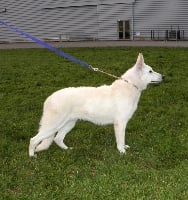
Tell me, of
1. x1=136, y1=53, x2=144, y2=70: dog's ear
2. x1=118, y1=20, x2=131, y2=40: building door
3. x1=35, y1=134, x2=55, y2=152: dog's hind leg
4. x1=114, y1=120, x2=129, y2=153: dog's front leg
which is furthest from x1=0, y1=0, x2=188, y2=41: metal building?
x1=35, y1=134, x2=55, y2=152: dog's hind leg

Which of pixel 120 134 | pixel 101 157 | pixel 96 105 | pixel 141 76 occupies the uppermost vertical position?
pixel 141 76

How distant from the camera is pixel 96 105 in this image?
695 centimetres

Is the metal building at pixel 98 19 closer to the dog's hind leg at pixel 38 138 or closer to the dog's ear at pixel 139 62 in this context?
the dog's ear at pixel 139 62

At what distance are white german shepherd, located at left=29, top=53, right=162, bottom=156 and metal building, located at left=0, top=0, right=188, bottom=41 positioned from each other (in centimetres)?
3281

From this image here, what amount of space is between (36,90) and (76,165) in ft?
21.0

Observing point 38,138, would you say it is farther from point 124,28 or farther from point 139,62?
point 124,28

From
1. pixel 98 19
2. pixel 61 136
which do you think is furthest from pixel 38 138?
pixel 98 19

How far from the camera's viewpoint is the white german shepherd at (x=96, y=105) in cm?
679

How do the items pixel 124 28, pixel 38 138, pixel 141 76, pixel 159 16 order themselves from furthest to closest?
pixel 124 28 → pixel 159 16 → pixel 141 76 → pixel 38 138

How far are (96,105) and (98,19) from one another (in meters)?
36.9

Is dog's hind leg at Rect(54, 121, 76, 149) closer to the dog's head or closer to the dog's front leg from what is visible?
the dog's front leg

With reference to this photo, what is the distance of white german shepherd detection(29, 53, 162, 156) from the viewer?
679 centimetres

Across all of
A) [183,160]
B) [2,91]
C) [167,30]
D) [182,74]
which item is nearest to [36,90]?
[2,91]

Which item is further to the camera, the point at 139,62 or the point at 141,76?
the point at 141,76
